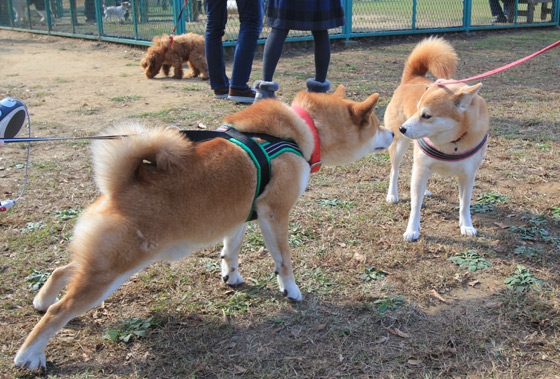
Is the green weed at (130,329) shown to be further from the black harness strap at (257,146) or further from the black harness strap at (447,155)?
the black harness strap at (447,155)

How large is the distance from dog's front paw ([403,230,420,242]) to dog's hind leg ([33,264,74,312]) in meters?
2.04

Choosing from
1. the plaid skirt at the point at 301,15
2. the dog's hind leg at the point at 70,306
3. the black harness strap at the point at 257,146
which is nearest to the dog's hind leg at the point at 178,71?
the plaid skirt at the point at 301,15

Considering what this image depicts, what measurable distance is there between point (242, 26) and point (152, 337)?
411cm

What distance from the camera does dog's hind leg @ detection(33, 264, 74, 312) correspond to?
7.52ft

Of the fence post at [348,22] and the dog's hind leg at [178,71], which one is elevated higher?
the fence post at [348,22]

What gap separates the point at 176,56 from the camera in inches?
313

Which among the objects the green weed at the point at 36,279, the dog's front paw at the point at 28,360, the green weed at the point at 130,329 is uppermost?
the green weed at the point at 36,279

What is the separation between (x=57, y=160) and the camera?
4.33 m

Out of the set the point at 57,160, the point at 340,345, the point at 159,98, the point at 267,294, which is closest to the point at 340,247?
the point at 267,294

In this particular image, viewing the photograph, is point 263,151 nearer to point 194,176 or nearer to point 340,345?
point 194,176

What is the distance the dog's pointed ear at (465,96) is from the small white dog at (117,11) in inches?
393

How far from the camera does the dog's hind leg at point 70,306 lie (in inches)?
76.7

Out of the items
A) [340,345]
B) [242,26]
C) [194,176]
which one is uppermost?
[242,26]

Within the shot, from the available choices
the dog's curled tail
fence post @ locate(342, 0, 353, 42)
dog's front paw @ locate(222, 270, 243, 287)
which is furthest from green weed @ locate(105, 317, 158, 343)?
fence post @ locate(342, 0, 353, 42)
